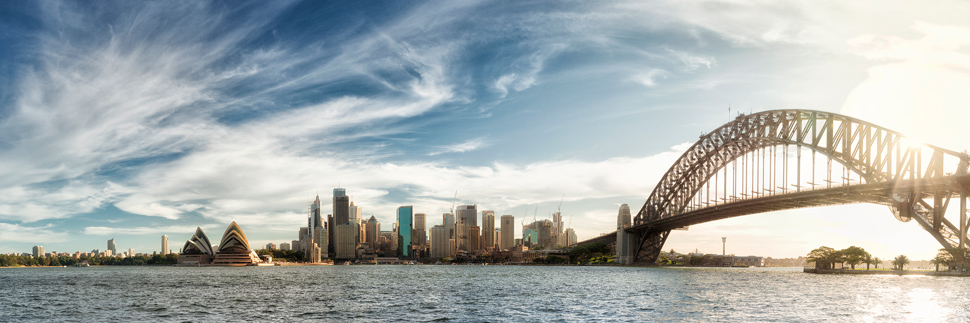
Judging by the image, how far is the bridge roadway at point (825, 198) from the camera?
257 feet

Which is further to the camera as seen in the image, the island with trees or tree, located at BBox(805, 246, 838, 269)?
tree, located at BBox(805, 246, 838, 269)

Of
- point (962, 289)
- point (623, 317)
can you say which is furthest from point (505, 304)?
point (962, 289)

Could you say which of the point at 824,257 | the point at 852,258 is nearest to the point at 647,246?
the point at 824,257

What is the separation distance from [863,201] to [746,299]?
52015mm

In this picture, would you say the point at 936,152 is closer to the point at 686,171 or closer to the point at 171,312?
the point at 686,171

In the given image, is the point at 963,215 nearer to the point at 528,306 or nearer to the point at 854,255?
the point at 854,255

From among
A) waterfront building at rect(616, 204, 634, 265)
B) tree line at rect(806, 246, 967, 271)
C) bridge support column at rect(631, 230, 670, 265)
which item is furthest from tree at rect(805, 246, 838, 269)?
waterfront building at rect(616, 204, 634, 265)

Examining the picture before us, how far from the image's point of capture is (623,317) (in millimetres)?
A: 41375

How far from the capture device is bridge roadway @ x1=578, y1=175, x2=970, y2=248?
7831 cm

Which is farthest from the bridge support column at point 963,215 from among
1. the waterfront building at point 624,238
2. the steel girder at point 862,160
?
the waterfront building at point 624,238

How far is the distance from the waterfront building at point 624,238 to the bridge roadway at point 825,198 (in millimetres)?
30649

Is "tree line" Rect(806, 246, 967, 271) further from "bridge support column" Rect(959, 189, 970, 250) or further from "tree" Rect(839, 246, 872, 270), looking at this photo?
"bridge support column" Rect(959, 189, 970, 250)

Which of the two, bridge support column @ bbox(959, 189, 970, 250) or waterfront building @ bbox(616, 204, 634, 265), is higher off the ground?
bridge support column @ bbox(959, 189, 970, 250)

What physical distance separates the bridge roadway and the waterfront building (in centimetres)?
3065
